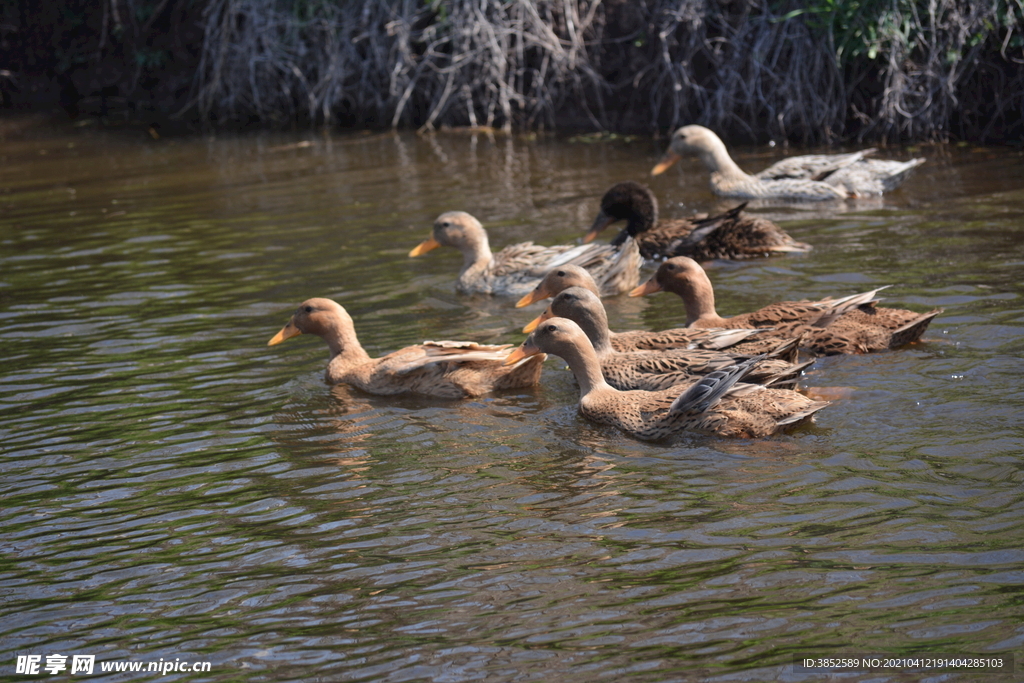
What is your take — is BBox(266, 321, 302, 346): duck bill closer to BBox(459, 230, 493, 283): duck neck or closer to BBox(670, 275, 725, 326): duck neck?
BBox(459, 230, 493, 283): duck neck

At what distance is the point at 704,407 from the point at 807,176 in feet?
21.7

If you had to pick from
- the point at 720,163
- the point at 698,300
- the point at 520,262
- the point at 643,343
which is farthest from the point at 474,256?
the point at 720,163

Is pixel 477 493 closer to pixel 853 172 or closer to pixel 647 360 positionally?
pixel 647 360

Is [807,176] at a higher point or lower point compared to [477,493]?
higher

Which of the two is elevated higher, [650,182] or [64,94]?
[64,94]

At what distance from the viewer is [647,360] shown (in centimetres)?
688

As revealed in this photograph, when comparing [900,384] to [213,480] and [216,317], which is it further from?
[216,317]

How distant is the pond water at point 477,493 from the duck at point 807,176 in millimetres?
980

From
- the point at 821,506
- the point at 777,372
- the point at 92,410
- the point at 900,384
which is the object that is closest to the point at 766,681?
the point at 821,506

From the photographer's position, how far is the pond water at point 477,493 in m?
4.11

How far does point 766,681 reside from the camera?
3.74 metres

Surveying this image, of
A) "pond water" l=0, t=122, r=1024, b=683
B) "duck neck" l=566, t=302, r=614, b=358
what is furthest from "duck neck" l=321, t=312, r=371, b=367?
"duck neck" l=566, t=302, r=614, b=358

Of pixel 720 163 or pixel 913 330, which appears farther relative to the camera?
pixel 720 163

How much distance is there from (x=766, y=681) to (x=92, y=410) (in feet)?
15.8
